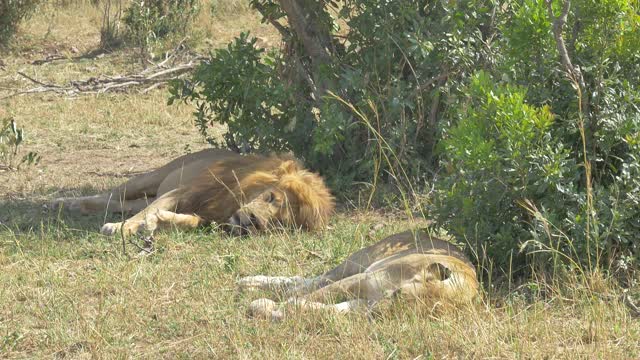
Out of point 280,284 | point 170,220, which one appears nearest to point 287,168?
point 170,220

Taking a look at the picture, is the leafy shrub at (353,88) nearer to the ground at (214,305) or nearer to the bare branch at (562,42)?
the ground at (214,305)

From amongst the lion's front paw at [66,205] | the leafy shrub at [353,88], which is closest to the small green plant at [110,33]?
the leafy shrub at [353,88]

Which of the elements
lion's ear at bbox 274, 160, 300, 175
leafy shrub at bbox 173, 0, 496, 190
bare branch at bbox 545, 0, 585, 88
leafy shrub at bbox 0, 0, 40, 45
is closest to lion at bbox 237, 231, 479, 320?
bare branch at bbox 545, 0, 585, 88

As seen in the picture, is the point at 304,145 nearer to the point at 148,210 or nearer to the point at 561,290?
the point at 148,210

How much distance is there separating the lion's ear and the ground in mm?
452

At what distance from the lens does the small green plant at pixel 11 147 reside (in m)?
9.01

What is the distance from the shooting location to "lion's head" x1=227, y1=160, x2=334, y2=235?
22.9 ft

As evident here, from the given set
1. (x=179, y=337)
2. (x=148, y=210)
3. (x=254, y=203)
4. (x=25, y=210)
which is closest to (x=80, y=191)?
(x=25, y=210)

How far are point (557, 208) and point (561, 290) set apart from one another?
452mm

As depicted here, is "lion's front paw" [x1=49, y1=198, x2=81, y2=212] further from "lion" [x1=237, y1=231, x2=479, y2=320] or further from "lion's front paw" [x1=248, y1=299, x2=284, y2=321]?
"lion's front paw" [x1=248, y1=299, x2=284, y2=321]

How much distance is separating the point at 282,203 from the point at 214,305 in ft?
5.85

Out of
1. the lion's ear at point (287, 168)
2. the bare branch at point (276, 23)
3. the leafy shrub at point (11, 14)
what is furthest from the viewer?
the leafy shrub at point (11, 14)

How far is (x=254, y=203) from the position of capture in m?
7.07

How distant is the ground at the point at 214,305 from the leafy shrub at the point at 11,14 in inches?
240
